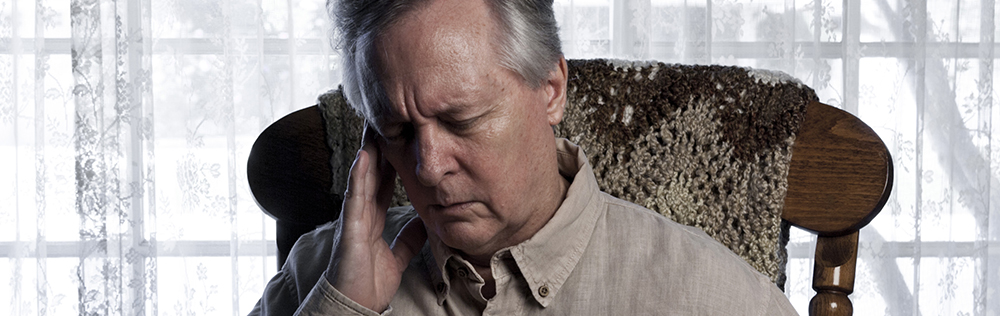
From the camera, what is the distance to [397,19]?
32.9 inches

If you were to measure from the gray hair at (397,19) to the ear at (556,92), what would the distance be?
0.06 ft

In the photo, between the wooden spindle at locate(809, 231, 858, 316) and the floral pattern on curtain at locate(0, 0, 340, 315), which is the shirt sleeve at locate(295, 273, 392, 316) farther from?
the floral pattern on curtain at locate(0, 0, 340, 315)

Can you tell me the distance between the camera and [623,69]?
110cm

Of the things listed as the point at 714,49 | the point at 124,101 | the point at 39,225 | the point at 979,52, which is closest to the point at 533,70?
the point at 714,49

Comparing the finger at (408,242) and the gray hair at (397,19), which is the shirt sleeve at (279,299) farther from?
the gray hair at (397,19)

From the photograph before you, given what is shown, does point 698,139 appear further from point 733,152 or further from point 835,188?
point 835,188

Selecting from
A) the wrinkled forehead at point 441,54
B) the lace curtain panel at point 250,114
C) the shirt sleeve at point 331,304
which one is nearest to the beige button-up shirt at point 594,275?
the shirt sleeve at point 331,304

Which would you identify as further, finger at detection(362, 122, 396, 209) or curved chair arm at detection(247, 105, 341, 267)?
curved chair arm at detection(247, 105, 341, 267)

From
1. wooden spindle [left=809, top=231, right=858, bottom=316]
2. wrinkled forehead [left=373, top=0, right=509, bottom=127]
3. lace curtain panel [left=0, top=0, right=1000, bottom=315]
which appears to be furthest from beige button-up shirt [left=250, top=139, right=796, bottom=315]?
lace curtain panel [left=0, top=0, right=1000, bottom=315]

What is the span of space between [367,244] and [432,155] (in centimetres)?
18

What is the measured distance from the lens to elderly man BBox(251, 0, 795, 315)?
32.8 inches

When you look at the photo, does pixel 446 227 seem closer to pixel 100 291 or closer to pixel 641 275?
pixel 641 275

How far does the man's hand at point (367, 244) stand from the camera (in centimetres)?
94

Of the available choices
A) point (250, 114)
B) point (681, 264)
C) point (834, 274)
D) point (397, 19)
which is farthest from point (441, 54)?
point (250, 114)
